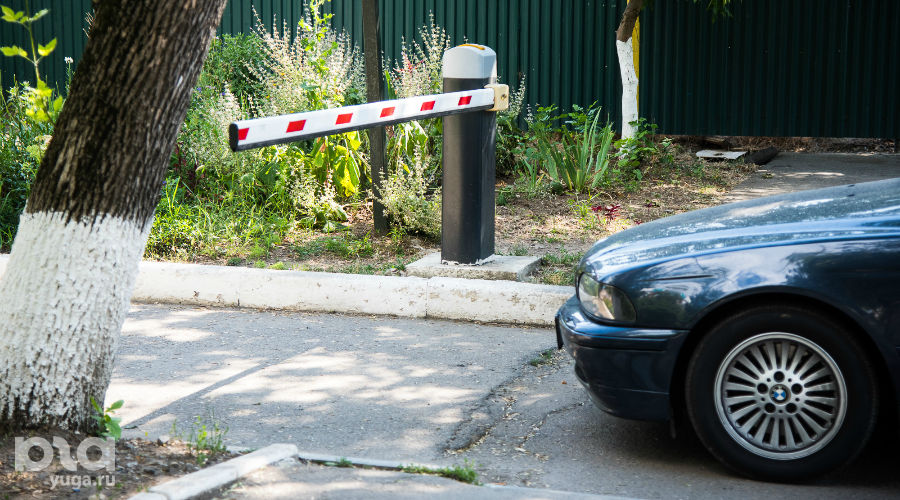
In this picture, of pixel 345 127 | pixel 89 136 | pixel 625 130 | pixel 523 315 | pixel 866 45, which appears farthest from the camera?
pixel 866 45

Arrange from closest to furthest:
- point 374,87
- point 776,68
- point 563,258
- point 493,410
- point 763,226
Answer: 1. point 763,226
2. point 493,410
3. point 563,258
4. point 374,87
5. point 776,68

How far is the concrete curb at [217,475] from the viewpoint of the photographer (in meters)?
3.34

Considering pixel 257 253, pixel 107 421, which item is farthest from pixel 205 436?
pixel 257 253

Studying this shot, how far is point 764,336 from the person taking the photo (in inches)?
153

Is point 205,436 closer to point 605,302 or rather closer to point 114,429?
point 114,429

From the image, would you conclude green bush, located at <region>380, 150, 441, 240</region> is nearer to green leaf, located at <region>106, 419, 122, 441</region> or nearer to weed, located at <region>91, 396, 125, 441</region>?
weed, located at <region>91, 396, 125, 441</region>

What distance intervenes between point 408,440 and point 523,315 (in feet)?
6.77

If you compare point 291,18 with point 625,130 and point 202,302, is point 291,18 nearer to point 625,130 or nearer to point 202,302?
point 625,130

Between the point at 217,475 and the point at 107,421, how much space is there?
0.54m

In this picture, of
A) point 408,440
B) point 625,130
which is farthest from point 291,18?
point 408,440

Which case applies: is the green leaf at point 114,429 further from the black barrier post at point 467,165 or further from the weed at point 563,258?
the weed at point 563,258

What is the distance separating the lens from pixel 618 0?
12.4 m

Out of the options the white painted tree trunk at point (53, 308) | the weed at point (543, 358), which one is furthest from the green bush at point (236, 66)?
the white painted tree trunk at point (53, 308)

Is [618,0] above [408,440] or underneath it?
above
